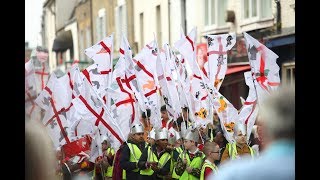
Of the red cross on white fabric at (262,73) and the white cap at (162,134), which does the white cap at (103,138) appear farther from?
the red cross on white fabric at (262,73)

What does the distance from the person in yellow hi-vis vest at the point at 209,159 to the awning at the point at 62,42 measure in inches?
46.2

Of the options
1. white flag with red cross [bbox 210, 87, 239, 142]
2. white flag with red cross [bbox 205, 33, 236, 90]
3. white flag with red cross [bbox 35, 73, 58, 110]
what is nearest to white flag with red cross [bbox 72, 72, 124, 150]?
white flag with red cross [bbox 35, 73, 58, 110]

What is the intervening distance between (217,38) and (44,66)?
1.26 metres

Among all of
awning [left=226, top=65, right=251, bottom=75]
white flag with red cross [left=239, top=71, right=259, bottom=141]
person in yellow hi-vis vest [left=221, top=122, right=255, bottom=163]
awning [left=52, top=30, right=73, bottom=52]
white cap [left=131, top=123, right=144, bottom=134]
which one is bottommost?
person in yellow hi-vis vest [left=221, top=122, right=255, bottom=163]

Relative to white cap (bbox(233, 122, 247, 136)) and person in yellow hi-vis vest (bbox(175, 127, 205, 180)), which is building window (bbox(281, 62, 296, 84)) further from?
person in yellow hi-vis vest (bbox(175, 127, 205, 180))

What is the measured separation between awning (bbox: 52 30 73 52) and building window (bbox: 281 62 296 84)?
4.85 ft

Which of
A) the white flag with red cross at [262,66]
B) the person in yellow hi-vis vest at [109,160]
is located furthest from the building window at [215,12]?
the person in yellow hi-vis vest at [109,160]

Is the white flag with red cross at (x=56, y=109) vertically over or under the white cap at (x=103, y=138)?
over

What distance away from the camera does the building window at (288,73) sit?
5.42 meters

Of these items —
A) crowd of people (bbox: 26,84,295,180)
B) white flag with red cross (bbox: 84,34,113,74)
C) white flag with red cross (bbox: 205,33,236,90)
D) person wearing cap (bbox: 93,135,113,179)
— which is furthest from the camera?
white flag with red cross (bbox: 205,33,236,90)

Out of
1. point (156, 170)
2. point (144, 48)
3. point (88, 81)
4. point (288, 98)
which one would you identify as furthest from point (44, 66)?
point (288, 98)

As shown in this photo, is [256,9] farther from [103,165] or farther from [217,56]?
[103,165]

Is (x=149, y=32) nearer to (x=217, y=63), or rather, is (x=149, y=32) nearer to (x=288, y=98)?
(x=217, y=63)

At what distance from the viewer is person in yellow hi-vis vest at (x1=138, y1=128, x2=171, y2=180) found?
5.57 m
